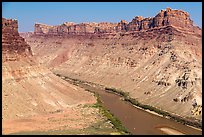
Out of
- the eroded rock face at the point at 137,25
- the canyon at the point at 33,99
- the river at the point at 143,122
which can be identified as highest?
the eroded rock face at the point at 137,25

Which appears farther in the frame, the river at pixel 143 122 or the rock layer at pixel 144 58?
the rock layer at pixel 144 58

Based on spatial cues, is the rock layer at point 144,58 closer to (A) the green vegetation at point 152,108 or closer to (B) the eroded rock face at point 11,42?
(A) the green vegetation at point 152,108

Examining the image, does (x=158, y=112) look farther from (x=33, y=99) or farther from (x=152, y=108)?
(x=33, y=99)

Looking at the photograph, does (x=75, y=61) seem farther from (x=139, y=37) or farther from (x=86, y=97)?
(x=86, y=97)

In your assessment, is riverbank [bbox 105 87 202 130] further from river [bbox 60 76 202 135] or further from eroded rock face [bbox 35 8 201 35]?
eroded rock face [bbox 35 8 201 35]

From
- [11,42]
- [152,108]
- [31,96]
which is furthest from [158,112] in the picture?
[11,42]

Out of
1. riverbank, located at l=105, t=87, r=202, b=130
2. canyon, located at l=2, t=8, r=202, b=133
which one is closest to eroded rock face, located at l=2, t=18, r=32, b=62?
canyon, located at l=2, t=8, r=202, b=133

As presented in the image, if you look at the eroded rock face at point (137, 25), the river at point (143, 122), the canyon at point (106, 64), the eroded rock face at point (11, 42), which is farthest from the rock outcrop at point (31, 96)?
the eroded rock face at point (137, 25)

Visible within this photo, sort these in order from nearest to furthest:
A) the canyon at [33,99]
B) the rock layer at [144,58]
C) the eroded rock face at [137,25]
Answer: the canyon at [33,99]
the rock layer at [144,58]
the eroded rock face at [137,25]

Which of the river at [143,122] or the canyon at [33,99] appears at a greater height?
the canyon at [33,99]
